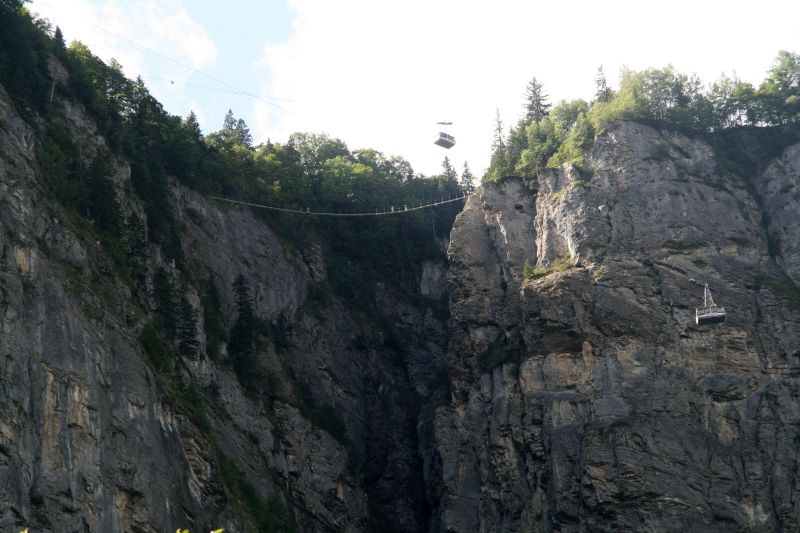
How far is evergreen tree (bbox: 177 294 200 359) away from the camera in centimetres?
5334

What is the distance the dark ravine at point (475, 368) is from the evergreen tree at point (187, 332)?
1.38m

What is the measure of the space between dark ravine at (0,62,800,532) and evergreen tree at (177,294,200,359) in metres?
1.38

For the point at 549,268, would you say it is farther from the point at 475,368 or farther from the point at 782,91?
the point at 782,91

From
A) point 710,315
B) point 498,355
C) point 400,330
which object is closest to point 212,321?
point 498,355

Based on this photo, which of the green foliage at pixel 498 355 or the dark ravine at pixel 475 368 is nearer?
the dark ravine at pixel 475 368

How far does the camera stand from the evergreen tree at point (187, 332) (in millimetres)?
53344

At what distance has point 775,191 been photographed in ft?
213

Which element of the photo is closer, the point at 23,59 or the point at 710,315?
the point at 710,315

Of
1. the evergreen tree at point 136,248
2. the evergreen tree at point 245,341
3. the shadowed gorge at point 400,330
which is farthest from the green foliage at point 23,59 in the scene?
the evergreen tree at point 245,341

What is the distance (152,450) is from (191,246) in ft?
62.9

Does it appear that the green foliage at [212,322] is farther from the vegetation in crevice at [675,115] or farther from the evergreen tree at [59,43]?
the vegetation in crevice at [675,115]

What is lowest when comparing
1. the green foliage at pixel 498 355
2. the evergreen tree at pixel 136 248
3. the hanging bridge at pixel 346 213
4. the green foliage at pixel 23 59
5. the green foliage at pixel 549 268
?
the green foliage at pixel 498 355

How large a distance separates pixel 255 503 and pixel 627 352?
1974 centimetres

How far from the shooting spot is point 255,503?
50156 mm
